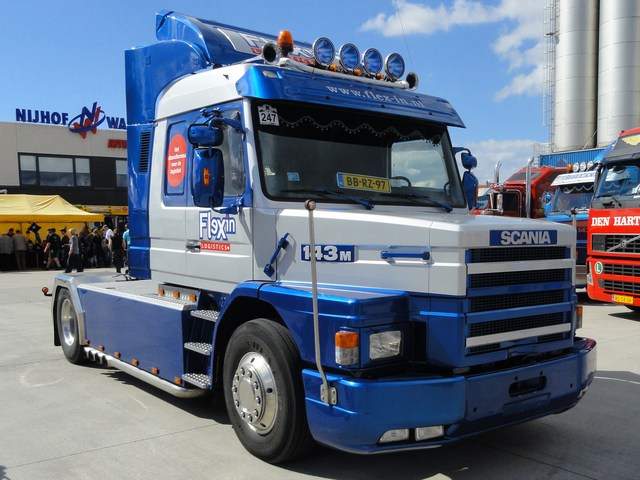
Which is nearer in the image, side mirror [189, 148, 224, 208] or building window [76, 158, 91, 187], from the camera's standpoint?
side mirror [189, 148, 224, 208]

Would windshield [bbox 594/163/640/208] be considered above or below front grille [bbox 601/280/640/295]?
above

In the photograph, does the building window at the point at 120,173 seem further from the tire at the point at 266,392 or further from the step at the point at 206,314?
the tire at the point at 266,392

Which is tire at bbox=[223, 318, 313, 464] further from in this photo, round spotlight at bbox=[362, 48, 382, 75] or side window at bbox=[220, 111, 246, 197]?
round spotlight at bbox=[362, 48, 382, 75]

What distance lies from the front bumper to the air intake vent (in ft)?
10.7

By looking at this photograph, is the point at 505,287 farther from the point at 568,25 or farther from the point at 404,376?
the point at 568,25

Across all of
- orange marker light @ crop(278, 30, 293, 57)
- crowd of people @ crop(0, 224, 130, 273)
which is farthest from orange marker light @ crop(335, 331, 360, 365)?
crowd of people @ crop(0, 224, 130, 273)

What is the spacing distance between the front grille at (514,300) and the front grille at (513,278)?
0.09m

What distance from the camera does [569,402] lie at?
4488 mm

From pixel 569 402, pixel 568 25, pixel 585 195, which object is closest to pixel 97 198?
pixel 585 195

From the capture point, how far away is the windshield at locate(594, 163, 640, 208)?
10211mm

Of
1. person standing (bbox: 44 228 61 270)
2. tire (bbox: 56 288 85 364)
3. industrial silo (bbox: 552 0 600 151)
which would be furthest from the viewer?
industrial silo (bbox: 552 0 600 151)

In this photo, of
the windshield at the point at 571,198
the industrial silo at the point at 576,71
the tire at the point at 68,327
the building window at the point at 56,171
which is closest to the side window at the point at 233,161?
the tire at the point at 68,327

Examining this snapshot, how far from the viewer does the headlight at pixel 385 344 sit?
376 centimetres

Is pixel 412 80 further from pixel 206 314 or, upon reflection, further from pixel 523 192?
pixel 523 192
